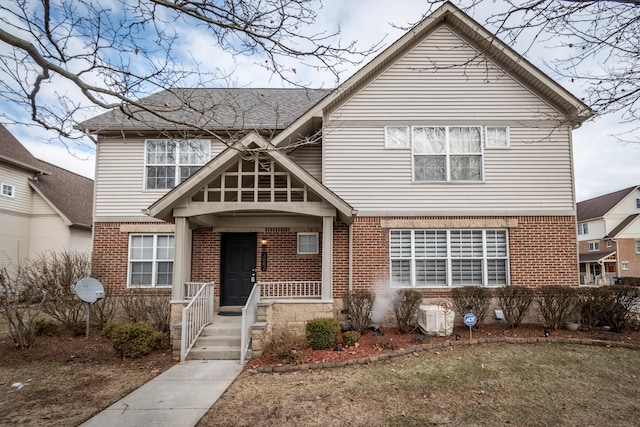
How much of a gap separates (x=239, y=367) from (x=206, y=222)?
13.6 feet

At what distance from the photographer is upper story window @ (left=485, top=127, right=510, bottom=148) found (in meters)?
10.6

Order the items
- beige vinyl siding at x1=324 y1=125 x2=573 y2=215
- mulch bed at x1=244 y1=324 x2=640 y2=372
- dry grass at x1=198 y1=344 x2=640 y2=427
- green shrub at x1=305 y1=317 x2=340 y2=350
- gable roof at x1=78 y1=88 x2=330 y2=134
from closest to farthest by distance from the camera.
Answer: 1. dry grass at x1=198 y1=344 x2=640 y2=427
2. mulch bed at x1=244 y1=324 x2=640 y2=372
3. green shrub at x1=305 y1=317 x2=340 y2=350
4. beige vinyl siding at x1=324 y1=125 x2=573 y2=215
5. gable roof at x1=78 y1=88 x2=330 y2=134

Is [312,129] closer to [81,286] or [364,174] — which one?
[364,174]

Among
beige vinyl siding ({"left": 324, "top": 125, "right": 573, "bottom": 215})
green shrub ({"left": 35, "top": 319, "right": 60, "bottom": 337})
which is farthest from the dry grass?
green shrub ({"left": 35, "top": 319, "right": 60, "bottom": 337})

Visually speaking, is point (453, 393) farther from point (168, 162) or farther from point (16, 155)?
point (16, 155)

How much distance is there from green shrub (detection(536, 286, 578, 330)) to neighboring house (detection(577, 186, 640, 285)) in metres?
30.5

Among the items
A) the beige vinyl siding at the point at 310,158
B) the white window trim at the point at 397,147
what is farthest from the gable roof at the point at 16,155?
the white window trim at the point at 397,147

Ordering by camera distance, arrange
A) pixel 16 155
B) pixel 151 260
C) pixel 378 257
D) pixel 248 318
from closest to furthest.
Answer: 1. pixel 248 318
2. pixel 378 257
3. pixel 151 260
4. pixel 16 155

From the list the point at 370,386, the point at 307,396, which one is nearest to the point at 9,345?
the point at 307,396

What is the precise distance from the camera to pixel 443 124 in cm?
1067

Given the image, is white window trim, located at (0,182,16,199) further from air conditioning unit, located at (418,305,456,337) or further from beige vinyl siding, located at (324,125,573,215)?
air conditioning unit, located at (418,305,456,337)

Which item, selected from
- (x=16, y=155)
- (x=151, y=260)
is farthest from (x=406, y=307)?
(x=16, y=155)

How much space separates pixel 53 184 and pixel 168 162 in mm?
13589

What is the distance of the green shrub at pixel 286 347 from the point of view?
7.27 metres
